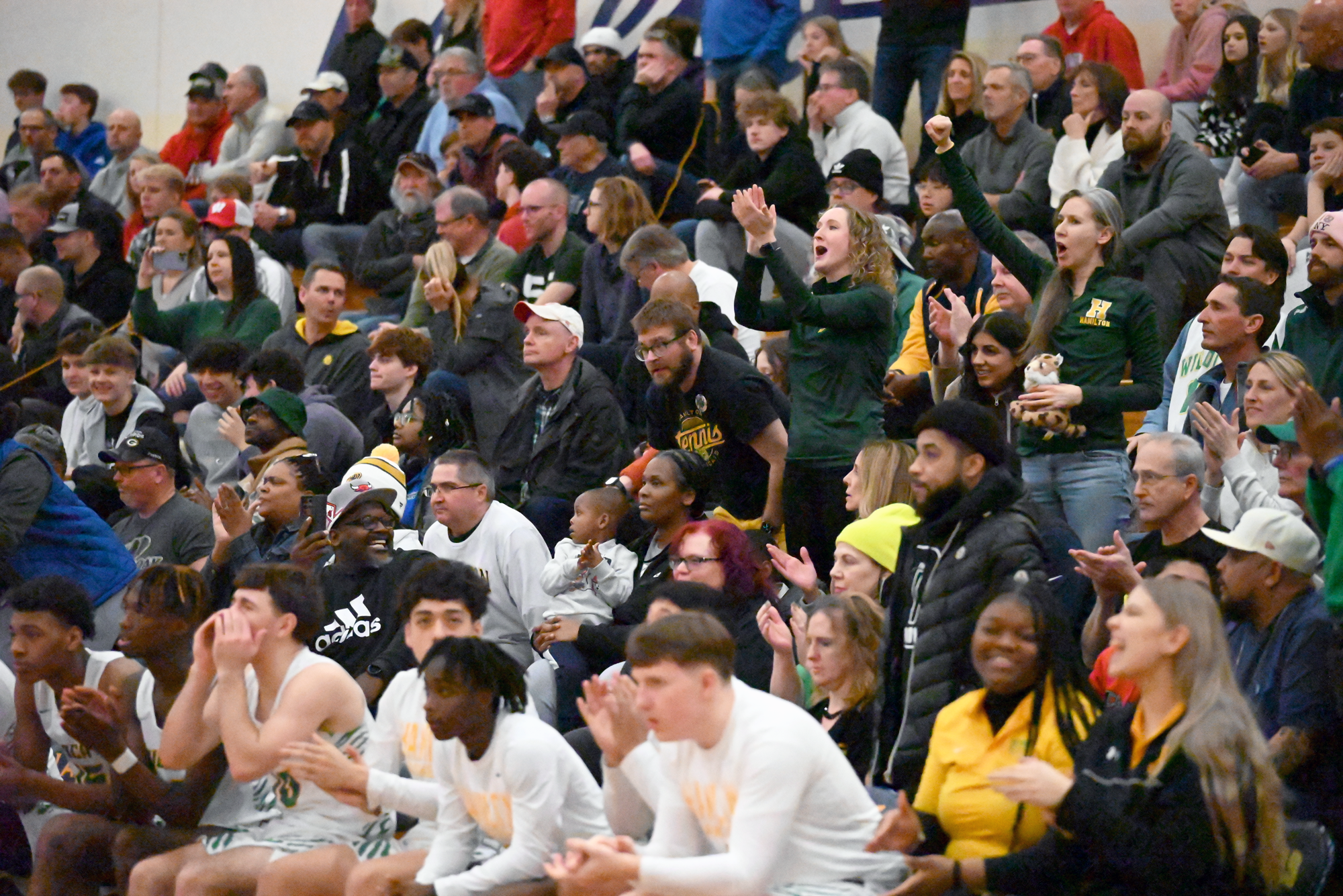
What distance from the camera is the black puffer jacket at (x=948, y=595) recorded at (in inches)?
159

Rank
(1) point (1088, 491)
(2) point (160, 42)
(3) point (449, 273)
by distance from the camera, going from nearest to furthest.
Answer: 1. (1) point (1088, 491)
2. (3) point (449, 273)
3. (2) point (160, 42)

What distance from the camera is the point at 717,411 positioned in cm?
607

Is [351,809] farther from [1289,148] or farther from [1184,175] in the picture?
[1289,148]

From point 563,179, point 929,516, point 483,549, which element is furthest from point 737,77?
point 929,516

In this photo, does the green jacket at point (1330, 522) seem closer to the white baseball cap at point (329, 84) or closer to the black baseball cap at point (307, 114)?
the black baseball cap at point (307, 114)

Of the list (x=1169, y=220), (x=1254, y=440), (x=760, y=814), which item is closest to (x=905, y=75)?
(x=1169, y=220)

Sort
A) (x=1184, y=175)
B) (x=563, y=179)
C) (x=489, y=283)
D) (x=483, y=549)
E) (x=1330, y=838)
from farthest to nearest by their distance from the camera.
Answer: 1. (x=563, y=179)
2. (x=489, y=283)
3. (x=1184, y=175)
4. (x=483, y=549)
5. (x=1330, y=838)

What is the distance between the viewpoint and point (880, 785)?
A: 4.22 m

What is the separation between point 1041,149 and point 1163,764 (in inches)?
207

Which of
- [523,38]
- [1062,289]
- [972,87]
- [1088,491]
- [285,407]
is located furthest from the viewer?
[523,38]

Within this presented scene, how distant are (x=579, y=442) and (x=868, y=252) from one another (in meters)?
1.42

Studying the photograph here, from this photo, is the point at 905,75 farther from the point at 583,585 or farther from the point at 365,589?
the point at 365,589

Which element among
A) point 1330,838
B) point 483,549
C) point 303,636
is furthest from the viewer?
point 483,549

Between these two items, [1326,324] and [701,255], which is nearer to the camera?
[1326,324]
